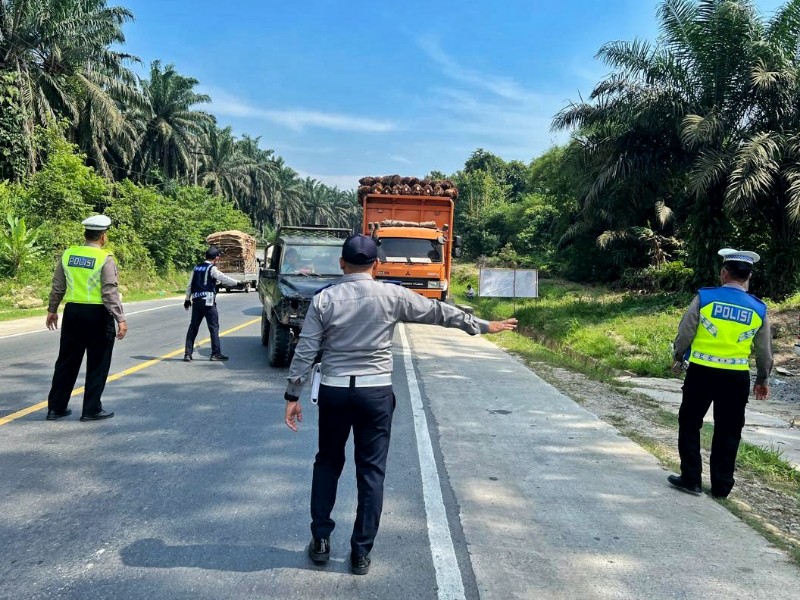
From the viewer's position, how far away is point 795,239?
54.6 ft

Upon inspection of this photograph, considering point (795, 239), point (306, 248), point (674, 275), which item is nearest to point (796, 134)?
point (795, 239)

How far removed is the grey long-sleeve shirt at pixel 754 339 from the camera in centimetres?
512

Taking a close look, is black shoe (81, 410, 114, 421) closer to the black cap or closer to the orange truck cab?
the black cap

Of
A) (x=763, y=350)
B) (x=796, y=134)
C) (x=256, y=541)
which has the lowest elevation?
(x=256, y=541)

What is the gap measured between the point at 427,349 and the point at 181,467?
8951 mm

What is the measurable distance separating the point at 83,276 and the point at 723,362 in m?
5.93

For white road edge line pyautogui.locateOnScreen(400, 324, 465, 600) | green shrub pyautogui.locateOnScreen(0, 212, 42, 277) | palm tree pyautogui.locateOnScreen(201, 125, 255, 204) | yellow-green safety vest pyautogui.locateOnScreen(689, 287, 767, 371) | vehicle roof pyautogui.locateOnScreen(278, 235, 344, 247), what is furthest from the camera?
palm tree pyautogui.locateOnScreen(201, 125, 255, 204)

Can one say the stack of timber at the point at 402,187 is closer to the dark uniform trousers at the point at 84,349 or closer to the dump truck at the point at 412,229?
the dump truck at the point at 412,229

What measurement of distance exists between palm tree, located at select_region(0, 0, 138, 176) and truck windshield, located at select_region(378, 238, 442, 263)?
20157 mm

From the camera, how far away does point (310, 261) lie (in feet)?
37.7

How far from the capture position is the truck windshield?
16405mm

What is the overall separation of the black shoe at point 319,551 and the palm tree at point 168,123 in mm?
49692

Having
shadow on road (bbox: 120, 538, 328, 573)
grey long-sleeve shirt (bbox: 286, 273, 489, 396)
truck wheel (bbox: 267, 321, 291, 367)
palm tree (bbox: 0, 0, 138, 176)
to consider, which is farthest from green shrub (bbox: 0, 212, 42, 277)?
grey long-sleeve shirt (bbox: 286, 273, 489, 396)

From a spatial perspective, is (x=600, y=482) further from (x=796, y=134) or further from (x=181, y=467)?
(x=796, y=134)
